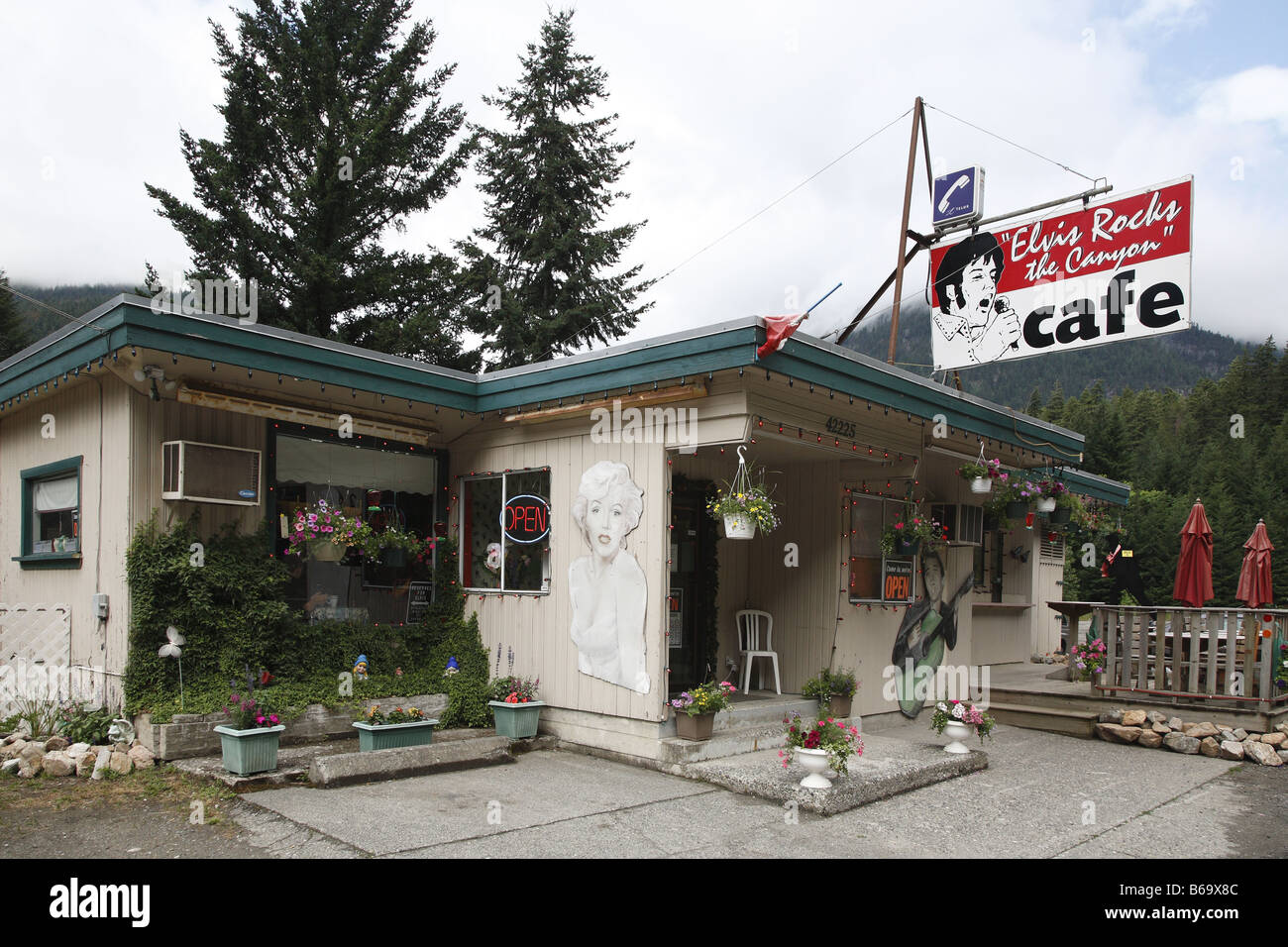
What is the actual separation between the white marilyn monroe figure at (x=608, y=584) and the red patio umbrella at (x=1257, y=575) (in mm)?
7643

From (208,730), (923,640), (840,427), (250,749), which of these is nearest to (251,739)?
(250,749)

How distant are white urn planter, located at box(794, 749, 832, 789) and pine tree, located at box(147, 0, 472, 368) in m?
13.0

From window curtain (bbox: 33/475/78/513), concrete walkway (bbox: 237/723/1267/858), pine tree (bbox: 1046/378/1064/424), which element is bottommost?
concrete walkway (bbox: 237/723/1267/858)

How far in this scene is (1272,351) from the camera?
6109 centimetres

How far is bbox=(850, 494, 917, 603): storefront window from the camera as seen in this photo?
964 centimetres

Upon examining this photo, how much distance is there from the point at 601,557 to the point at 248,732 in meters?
3.14

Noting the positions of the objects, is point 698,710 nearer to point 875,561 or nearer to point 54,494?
point 875,561

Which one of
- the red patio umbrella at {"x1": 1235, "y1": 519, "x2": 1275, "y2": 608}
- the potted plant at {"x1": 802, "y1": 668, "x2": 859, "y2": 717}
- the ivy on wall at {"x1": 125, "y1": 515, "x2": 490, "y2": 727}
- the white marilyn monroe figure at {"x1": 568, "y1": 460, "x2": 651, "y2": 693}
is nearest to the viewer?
the ivy on wall at {"x1": 125, "y1": 515, "x2": 490, "y2": 727}

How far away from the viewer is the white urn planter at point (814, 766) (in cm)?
661

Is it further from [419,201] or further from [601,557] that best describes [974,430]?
[419,201]

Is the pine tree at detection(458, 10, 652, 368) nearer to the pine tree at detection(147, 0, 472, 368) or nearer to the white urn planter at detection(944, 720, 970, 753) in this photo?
the pine tree at detection(147, 0, 472, 368)

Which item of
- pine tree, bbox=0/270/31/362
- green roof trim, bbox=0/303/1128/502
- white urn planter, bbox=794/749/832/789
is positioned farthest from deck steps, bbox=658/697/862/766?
pine tree, bbox=0/270/31/362

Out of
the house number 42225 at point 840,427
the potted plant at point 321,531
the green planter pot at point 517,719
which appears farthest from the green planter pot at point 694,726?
the potted plant at point 321,531
